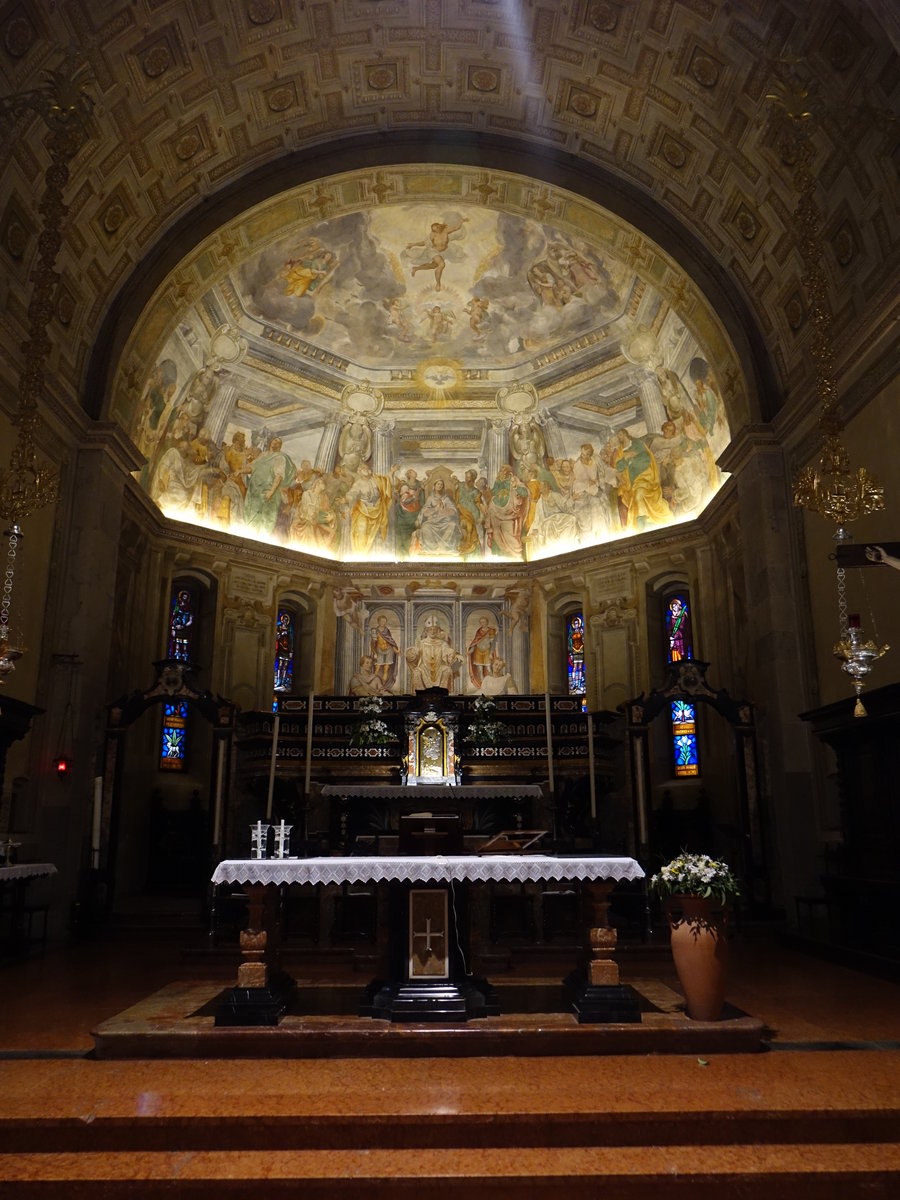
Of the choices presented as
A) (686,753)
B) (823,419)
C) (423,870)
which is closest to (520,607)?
(686,753)

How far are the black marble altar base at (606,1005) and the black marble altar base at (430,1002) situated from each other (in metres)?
0.82

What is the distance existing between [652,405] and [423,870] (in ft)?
58.7

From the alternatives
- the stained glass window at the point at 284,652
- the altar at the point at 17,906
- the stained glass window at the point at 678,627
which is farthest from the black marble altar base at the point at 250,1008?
the stained glass window at the point at 284,652

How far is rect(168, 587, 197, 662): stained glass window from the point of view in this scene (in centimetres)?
2236

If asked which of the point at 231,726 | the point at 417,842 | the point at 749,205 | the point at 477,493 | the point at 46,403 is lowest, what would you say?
the point at 417,842

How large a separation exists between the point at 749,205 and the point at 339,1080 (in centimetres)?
1625

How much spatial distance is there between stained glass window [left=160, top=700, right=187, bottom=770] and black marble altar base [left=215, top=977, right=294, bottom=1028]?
13967mm

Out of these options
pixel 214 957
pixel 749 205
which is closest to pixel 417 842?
pixel 214 957

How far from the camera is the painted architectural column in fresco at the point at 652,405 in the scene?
2284 centimetres

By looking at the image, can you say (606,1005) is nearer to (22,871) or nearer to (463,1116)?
(463,1116)

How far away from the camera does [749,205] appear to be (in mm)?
16562

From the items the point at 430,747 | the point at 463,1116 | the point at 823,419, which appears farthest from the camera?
the point at 430,747

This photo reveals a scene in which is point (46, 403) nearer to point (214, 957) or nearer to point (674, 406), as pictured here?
point (214, 957)

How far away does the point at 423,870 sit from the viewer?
26.0 feet
